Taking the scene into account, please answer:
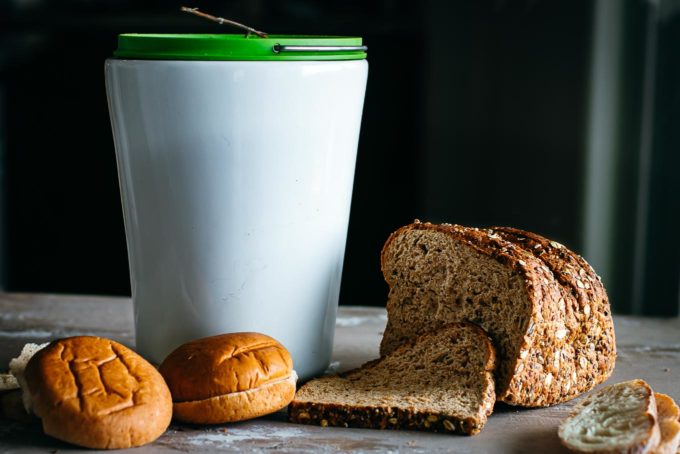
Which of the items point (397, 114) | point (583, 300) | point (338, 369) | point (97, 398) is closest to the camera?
point (97, 398)

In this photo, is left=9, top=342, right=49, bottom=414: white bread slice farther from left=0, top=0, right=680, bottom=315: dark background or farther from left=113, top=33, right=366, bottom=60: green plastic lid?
left=0, top=0, right=680, bottom=315: dark background

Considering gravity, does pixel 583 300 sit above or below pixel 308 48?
below

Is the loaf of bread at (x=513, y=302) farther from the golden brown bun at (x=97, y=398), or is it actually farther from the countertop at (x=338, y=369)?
the golden brown bun at (x=97, y=398)

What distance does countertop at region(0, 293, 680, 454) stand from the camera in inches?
47.6

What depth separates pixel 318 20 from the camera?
2.93 m

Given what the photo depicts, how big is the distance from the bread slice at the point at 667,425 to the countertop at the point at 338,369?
0.43 ft

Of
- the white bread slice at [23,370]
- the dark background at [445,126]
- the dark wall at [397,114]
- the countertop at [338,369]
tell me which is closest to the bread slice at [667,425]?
the countertop at [338,369]

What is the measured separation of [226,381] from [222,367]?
0.06 feet

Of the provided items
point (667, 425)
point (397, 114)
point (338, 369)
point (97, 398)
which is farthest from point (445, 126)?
point (97, 398)

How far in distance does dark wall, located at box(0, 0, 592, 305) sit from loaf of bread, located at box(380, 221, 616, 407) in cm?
144

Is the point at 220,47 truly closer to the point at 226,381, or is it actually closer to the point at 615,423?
the point at 226,381

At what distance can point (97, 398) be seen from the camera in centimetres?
114

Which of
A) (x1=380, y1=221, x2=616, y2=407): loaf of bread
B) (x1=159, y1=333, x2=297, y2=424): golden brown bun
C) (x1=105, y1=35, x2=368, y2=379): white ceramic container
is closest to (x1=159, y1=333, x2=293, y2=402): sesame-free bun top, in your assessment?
(x1=159, y1=333, x2=297, y2=424): golden brown bun

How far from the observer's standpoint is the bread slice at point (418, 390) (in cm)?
127
